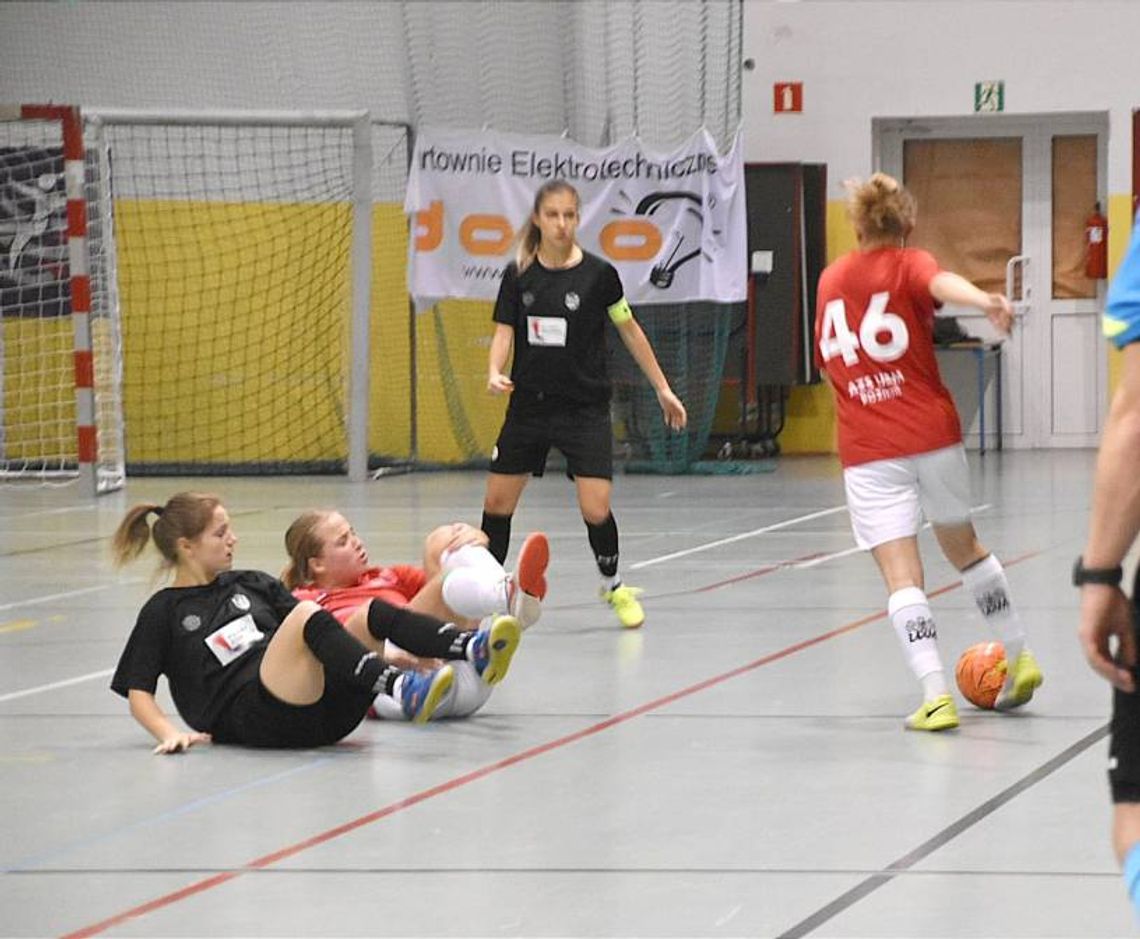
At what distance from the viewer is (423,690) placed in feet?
19.0

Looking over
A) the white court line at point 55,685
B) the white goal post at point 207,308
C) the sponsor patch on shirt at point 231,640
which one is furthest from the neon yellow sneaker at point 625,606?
the white goal post at point 207,308

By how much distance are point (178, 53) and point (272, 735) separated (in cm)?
1489

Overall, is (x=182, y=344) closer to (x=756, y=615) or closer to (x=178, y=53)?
(x=178, y=53)

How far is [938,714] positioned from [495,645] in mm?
1331

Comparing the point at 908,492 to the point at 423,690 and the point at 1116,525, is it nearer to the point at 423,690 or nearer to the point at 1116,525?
the point at 423,690

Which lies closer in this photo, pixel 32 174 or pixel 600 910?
pixel 600 910

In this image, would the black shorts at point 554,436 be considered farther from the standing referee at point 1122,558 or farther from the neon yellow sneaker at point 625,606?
the standing referee at point 1122,558

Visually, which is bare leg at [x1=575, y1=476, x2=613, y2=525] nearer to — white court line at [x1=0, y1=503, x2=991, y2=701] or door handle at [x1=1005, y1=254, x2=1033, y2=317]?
white court line at [x1=0, y1=503, x2=991, y2=701]

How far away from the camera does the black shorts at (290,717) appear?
19.1 feet

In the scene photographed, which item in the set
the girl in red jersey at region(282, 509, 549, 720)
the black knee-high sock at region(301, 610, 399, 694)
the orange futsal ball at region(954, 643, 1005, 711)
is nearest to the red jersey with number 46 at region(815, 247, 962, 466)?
the orange futsal ball at region(954, 643, 1005, 711)

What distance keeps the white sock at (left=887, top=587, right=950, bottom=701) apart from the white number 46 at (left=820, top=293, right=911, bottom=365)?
73 centimetres

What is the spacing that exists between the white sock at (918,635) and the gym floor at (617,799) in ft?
0.61

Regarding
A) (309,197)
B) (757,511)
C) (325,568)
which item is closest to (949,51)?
(309,197)

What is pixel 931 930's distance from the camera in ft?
12.9
